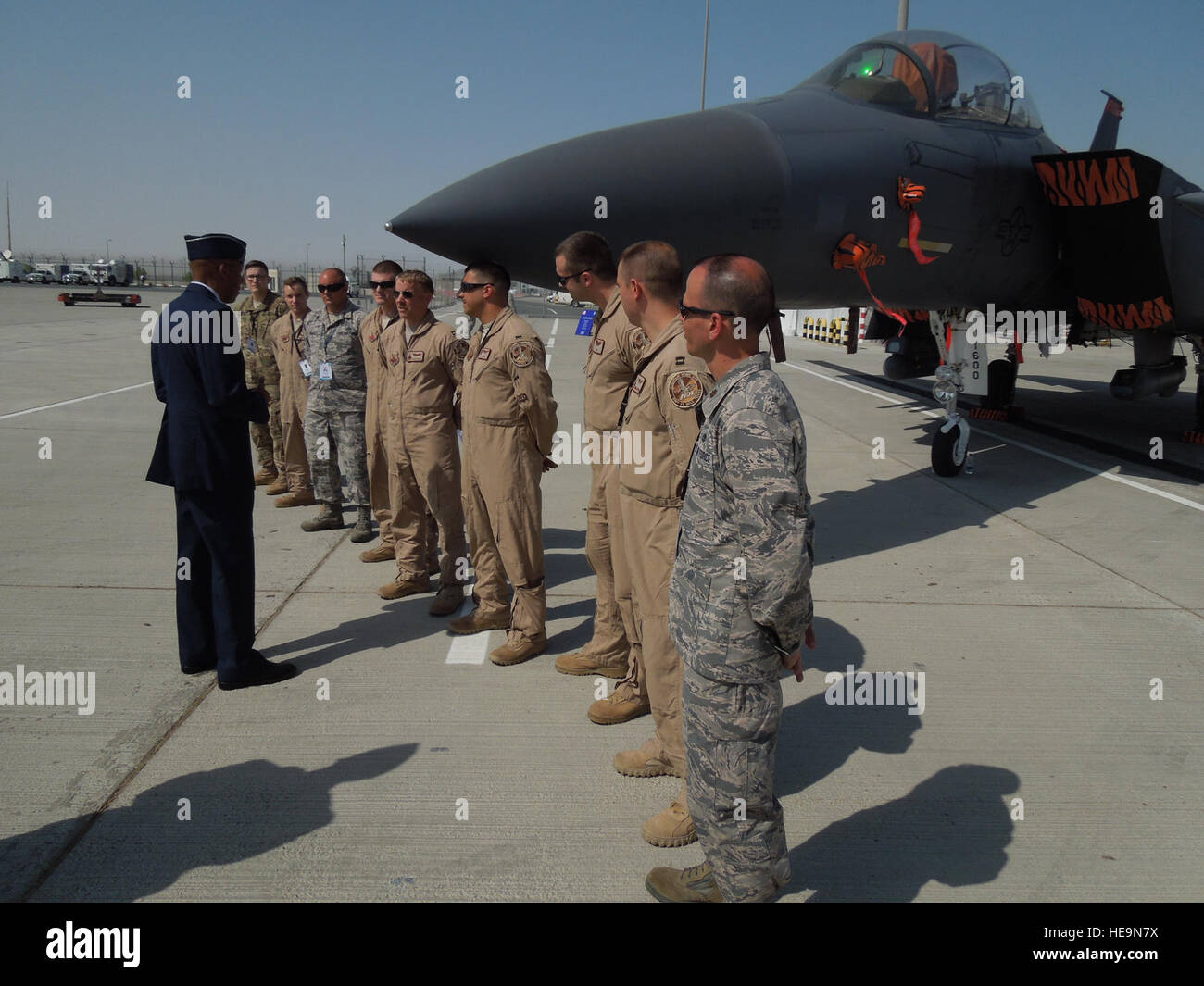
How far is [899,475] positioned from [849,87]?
370cm

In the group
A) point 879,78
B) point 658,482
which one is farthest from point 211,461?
point 879,78

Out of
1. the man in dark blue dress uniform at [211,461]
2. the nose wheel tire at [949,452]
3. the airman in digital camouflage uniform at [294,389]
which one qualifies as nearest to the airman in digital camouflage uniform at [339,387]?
the airman in digital camouflage uniform at [294,389]

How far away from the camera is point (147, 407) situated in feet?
34.9

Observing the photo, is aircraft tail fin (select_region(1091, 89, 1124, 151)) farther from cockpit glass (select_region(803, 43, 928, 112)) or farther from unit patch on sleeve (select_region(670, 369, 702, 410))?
unit patch on sleeve (select_region(670, 369, 702, 410))

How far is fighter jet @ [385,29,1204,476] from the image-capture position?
12.4 ft

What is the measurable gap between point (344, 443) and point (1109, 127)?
855 centimetres

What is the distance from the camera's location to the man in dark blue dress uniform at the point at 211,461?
3336 mm

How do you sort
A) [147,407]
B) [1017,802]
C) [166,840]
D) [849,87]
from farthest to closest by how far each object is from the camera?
[147,407]
[849,87]
[1017,802]
[166,840]

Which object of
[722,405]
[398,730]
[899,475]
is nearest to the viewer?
[722,405]

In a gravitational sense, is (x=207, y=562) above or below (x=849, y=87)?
below

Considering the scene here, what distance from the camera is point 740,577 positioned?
76.0 inches

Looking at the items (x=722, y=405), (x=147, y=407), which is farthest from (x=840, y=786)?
(x=147, y=407)

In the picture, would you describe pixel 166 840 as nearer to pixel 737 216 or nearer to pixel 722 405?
pixel 722 405

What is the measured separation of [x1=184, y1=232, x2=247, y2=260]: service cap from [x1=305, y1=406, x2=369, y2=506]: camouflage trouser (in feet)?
6.86
